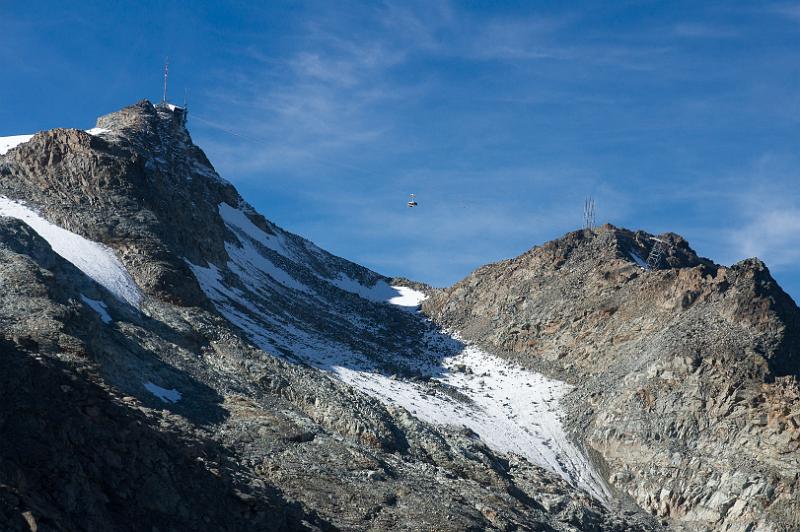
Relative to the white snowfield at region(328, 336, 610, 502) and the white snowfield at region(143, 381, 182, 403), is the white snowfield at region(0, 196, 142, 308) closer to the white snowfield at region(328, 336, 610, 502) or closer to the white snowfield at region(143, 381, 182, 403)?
the white snowfield at region(143, 381, 182, 403)

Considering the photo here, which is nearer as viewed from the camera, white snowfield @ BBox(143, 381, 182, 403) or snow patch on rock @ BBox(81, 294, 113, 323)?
white snowfield @ BBox(143, 381, 182, 403)

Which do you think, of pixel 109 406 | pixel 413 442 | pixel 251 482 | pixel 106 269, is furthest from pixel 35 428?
pixel 106 269

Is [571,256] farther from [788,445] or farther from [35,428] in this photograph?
[35,428]

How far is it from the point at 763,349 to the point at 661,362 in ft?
19.5

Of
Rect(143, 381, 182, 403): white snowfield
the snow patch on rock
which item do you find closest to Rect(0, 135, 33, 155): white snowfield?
the snow patch on rock

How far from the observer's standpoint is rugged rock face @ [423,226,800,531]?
51.8 metres

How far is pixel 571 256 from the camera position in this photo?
279 feet

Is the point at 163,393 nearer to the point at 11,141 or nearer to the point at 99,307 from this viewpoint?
the point at 99,307

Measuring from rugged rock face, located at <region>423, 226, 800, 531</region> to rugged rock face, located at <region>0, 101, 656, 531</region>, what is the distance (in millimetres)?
1328

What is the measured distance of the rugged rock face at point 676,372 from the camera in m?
51.8

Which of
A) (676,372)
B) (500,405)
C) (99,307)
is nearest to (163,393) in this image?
(99,307)

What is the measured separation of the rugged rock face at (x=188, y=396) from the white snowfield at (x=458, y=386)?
67 cm

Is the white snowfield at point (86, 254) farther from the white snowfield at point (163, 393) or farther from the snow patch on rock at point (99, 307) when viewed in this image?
the white snowfield at point (163, 393)

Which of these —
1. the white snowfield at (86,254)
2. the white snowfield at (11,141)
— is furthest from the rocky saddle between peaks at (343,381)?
the white snowfield at (11,141)
